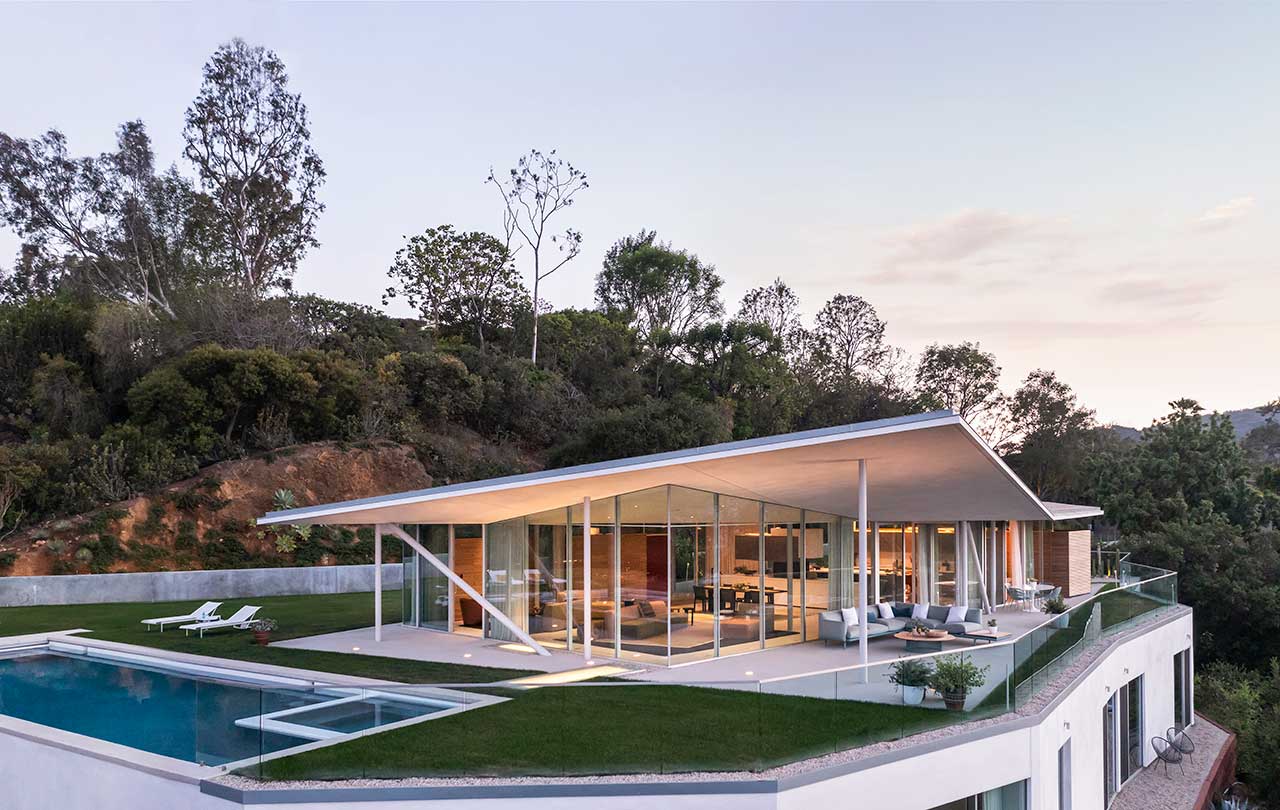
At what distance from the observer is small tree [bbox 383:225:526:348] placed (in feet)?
137

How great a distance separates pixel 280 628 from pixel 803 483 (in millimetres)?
11070

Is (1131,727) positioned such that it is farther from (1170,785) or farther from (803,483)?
(803,483)

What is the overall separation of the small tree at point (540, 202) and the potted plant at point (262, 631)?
82.1 feet

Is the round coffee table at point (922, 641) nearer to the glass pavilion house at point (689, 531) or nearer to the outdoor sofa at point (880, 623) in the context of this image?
the outdoor sofa at point (880, 623)

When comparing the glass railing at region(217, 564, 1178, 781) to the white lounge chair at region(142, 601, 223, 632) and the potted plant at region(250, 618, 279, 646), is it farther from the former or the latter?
the white lounge chair at region(142, 601, 223, 632)

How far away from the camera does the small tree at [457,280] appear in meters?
41.8

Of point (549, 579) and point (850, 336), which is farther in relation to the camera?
point (850, 336)

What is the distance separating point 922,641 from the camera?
13.9 metres

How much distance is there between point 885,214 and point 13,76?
27614 millimetres

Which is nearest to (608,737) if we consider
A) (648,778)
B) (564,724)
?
(564,724)

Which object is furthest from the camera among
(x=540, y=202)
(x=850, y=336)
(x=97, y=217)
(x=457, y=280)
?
(x=850, y=336)

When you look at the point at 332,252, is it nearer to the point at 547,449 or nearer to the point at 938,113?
the point at 547,449

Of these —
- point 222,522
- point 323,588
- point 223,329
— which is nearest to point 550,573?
point 323,588

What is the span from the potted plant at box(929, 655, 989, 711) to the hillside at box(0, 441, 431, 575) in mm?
21232
